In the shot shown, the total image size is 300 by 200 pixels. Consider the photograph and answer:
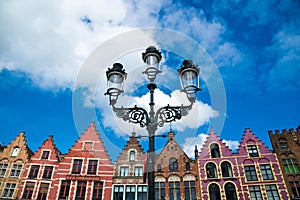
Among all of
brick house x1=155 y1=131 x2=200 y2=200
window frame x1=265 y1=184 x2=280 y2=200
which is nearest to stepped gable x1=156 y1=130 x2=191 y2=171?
brick house x1=155 y1=131 x2=200 y2=200

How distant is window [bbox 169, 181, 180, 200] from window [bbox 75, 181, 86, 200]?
311 inches

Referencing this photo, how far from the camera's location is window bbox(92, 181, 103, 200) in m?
20.1

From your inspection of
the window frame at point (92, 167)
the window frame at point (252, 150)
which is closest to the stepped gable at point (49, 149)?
the window frame at point (92, 167)

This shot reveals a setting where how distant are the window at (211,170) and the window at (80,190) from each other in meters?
11.4

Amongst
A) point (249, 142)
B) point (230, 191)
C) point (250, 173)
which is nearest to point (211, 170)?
point (230, 191)

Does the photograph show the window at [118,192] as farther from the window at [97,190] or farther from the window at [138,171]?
the window at [138,171]

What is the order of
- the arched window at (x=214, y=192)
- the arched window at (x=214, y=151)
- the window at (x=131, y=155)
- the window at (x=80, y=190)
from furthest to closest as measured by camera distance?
1. the window at (x=131, y=155)
2. the arched window at (x=214, y=151)
3. the window at (x=80, y=190)
4. the arched window at (x=214, y=192)

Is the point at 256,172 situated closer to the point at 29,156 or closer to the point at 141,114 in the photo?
the point at 141,114

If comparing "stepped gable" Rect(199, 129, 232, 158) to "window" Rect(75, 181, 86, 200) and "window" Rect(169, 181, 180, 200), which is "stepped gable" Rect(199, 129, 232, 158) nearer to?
"window" Rect(169, 181, 180, 200)

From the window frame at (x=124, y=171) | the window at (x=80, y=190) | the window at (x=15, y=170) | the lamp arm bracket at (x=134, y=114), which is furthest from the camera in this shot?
the window at (x=15, y=170)

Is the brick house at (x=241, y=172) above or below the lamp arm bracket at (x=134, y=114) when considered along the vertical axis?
above

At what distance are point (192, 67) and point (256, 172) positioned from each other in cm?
1792

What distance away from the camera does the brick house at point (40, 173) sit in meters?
20.2

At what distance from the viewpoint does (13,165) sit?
21.8 m
